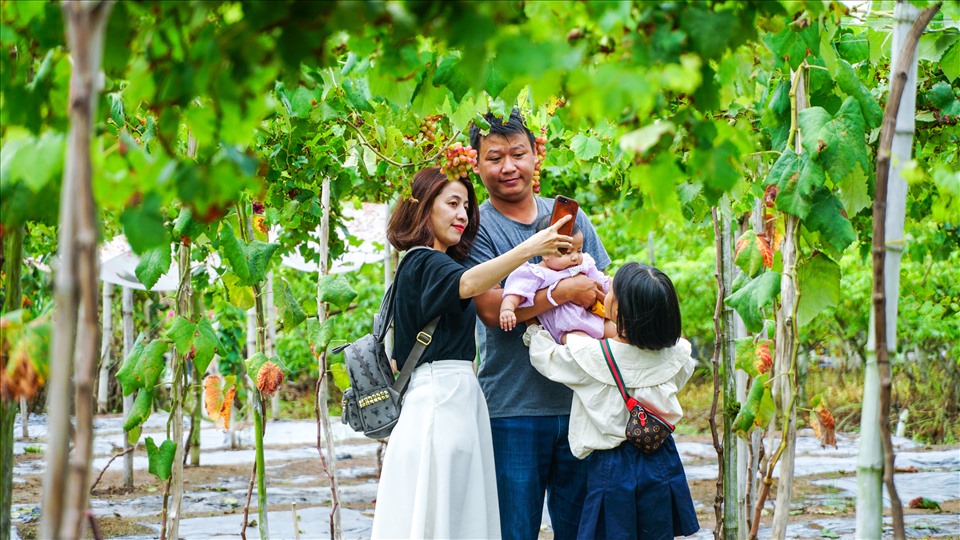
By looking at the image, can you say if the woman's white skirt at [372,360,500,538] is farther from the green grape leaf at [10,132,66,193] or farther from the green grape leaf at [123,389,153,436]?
the green grape leaf at [10,132,66,193]

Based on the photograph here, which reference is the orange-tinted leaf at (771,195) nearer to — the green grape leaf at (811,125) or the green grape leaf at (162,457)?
the green grape leaf at (811,125)

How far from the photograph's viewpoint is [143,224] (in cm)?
107

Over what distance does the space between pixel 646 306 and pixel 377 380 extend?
0.78m

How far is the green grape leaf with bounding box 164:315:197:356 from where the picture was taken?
8.52ft

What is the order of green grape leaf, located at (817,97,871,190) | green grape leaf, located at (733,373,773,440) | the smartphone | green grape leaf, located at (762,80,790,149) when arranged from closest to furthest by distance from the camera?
1. green grape leaf, located at (817,97,871,190)
2. green grape leaf, located at (762,80,790,149)
3. green grape leaf, located at (733,373,773,440)
4. the smartphone

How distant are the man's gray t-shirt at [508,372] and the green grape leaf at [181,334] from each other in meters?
0.81

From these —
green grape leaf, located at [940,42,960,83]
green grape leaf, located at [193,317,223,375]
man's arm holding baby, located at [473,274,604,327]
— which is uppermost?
green grape leaf, located at [940,42,960,83]

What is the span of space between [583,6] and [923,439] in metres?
8.94

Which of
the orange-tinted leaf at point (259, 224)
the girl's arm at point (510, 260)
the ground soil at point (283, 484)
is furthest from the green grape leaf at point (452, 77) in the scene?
the ground soil at point (283, 484)

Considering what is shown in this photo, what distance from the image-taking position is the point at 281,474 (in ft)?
25.8

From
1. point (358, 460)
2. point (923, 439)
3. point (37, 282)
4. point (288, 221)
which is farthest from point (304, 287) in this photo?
point (288, 221)

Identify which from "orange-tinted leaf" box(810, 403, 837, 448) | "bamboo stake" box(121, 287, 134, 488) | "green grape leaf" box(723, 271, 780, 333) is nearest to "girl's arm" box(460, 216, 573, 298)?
"green grape leaf" box(723, 271, 780, 333)

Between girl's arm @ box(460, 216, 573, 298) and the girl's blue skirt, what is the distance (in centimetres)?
61

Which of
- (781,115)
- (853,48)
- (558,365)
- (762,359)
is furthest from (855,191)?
(558,365)
